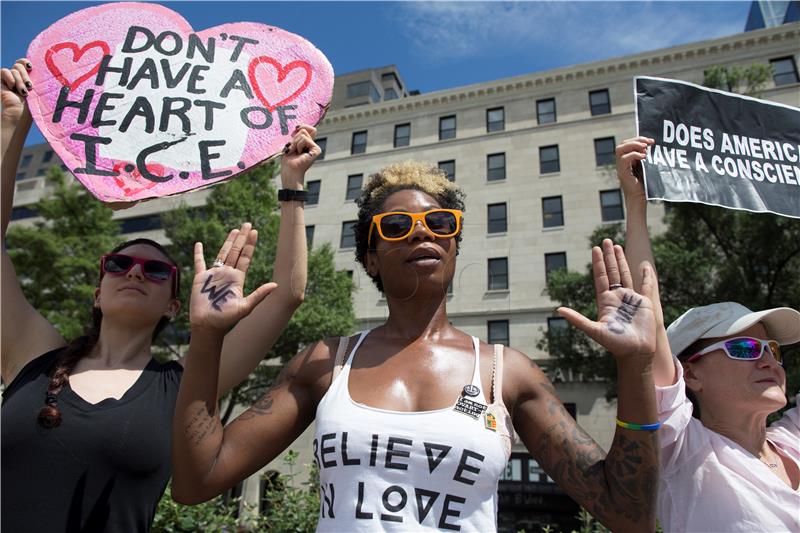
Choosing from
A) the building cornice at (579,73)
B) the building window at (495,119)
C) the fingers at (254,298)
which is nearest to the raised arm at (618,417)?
the fingers at (254,298)

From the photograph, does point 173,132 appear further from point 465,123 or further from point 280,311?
point 465,123

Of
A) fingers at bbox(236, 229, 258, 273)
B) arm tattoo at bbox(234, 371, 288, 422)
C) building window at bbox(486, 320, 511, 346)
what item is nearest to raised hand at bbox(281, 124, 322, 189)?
fingers at bbox(236, 229, 258, 273)

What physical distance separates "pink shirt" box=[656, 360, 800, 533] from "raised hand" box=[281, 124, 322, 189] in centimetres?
196

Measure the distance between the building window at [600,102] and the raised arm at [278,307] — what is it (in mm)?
26575

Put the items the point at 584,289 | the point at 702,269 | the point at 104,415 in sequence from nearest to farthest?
the point at 104,415 → the point at 702,269 → the point at 584,289

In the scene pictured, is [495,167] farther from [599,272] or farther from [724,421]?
[599,272]

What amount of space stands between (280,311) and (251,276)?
1304cm

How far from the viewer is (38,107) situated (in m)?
2.79

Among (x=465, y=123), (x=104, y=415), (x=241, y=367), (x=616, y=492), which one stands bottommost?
(x=616, y=492)

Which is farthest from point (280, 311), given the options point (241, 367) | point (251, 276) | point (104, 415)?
point (251, 276)

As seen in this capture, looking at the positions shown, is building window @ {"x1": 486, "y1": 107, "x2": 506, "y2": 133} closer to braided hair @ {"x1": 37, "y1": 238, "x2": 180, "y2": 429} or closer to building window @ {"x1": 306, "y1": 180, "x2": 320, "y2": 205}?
building window @ {"x1": 306, "y1": 180, "x2": 320, "y2": 205}

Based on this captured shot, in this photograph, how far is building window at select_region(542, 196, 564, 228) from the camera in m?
24.4

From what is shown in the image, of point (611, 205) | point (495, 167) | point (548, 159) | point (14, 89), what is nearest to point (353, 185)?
point (495, 167)

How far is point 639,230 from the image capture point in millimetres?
2754
